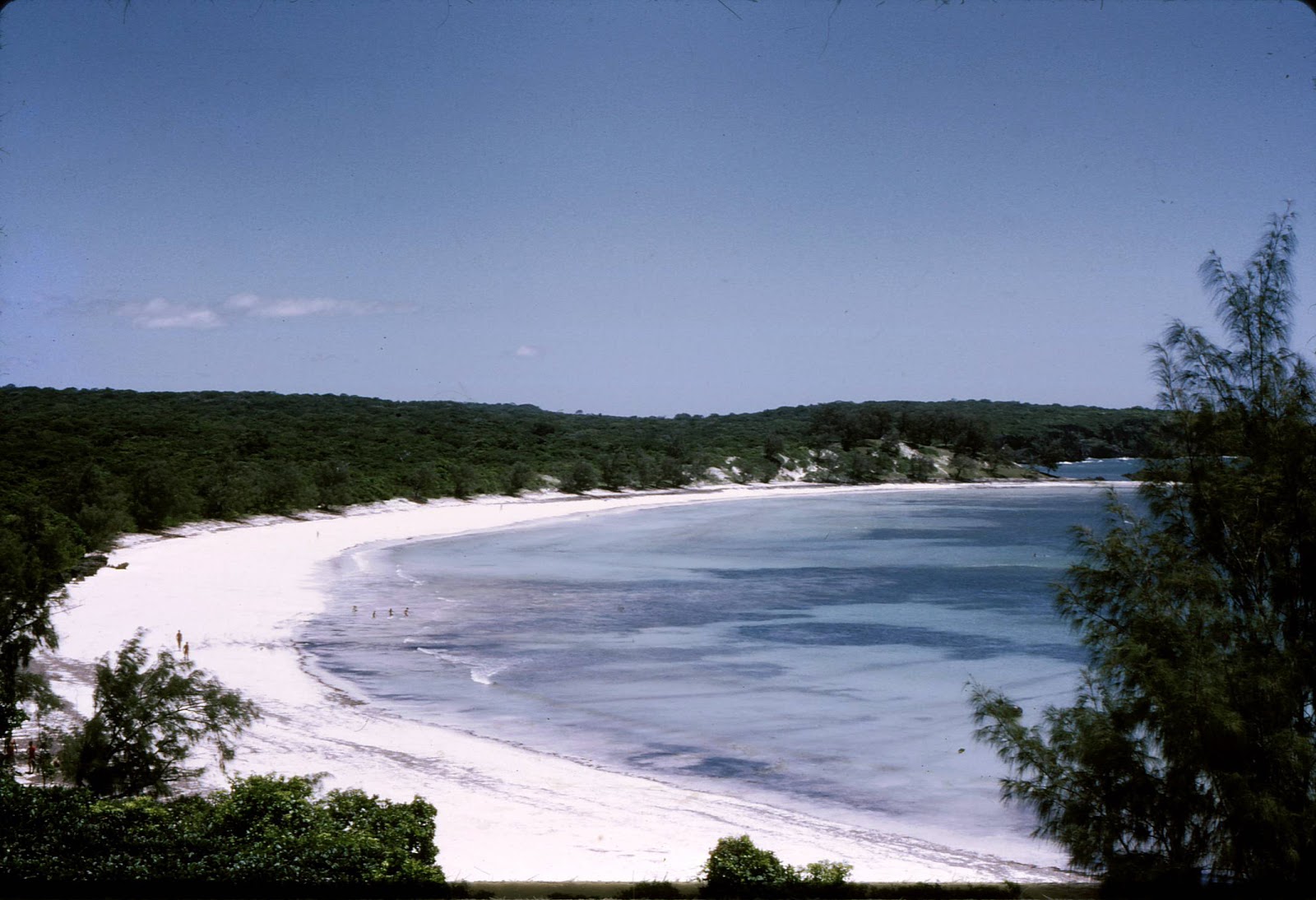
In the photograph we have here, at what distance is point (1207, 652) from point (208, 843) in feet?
24.4

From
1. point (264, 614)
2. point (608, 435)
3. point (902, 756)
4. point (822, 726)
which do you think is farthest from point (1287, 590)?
point (608, 435)

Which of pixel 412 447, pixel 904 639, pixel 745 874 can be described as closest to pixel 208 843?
pixel 745 874

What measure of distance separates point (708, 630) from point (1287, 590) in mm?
18628

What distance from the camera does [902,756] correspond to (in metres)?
15.1

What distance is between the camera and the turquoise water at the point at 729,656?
14.3m

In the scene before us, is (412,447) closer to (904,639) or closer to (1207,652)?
(904,639)

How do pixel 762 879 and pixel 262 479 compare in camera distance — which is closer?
pixel 762 879

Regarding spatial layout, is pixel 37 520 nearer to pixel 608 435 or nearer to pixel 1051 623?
pixel 1051 623

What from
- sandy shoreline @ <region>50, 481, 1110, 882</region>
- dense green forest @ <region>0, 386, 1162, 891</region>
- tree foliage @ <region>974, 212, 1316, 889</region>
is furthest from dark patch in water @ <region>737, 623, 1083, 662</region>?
tree foliage @ <region>974, 212, 1316, 889</region>

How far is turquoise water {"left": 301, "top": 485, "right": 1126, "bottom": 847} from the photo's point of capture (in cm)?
1430

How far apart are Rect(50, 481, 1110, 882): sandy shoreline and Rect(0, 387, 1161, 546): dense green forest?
384cm

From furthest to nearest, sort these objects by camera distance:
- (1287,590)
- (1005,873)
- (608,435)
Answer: (608,435)
(1005,873)
(1287,590)

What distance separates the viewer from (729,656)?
22422 millimetres

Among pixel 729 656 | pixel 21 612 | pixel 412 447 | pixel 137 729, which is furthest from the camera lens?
pixel 412 447
